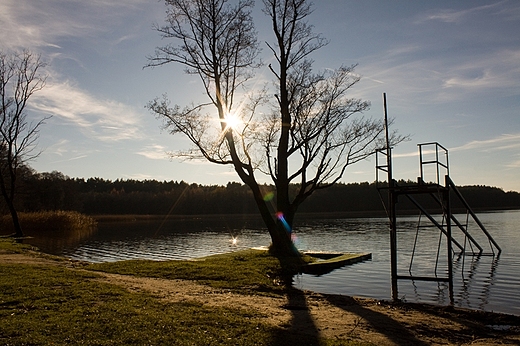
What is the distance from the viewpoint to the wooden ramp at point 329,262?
62.4 ft

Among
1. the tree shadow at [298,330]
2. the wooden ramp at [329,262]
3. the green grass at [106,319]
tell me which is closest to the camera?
the green grass at [106,319]

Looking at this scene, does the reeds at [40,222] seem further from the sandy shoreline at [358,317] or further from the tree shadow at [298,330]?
the tree shadow at [298,330]

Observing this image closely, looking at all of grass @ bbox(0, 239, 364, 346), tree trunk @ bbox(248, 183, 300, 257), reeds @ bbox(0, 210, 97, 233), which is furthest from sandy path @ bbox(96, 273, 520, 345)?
reeds @ bbox(0, 210, 97, 233)

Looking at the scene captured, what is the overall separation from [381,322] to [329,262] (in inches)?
418

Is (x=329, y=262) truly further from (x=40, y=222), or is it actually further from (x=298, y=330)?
(x=40, y=222)

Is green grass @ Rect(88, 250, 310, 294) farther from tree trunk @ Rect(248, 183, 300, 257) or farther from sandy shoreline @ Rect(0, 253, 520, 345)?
tree trunk @ Rect(248, 183, 300, 257)

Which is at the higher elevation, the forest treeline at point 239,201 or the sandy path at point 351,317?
the forest treeline at point 239,201

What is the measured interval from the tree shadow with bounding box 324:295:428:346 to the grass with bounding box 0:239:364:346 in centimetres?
137

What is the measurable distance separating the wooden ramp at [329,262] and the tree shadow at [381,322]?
645 cm

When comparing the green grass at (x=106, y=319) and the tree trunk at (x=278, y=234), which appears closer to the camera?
the green grass at (x=106, y=319)

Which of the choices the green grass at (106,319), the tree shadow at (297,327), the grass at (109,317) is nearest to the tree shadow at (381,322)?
the tree shadow at (297,327)

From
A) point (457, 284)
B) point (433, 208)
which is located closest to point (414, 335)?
point (457, 284)

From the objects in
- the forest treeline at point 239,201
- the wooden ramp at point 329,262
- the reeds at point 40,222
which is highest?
the forest treeline at point 239,201

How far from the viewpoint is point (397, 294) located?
15305 millimetres
